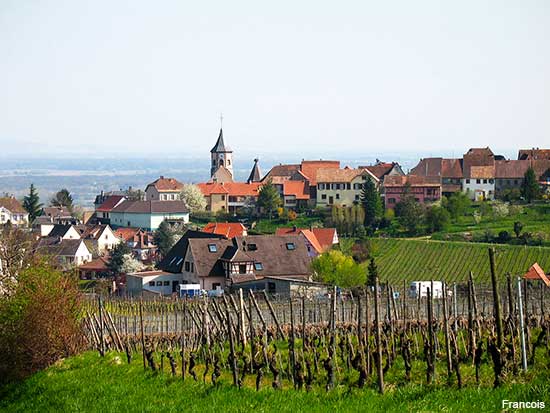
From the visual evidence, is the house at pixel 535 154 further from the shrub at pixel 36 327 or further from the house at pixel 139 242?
the shrub at pixel 36 327

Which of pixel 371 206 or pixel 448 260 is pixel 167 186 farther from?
pixel 448 260

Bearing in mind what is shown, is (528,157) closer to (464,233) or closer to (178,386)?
(464,233)

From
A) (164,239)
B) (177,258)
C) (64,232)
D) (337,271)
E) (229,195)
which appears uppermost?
(229,195)

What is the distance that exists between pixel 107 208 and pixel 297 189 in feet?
74.5

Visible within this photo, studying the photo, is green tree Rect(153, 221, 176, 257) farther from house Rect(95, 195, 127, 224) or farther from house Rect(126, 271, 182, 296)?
house Rect(126, 271, 182, 296)

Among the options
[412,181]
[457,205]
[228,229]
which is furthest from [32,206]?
[457,205]

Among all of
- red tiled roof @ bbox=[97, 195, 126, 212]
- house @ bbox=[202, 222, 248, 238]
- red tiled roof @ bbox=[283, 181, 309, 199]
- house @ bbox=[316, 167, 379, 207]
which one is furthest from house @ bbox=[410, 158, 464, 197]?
red tiled roof @ bbox=[97, 195, 126, 212]

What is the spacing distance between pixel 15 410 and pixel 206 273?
36.1 m

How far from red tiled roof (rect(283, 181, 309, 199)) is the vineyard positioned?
2710 cm

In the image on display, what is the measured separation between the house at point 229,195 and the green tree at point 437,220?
26548 mm

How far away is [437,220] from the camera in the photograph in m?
74.7

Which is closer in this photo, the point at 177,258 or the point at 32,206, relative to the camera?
the point at 177,258

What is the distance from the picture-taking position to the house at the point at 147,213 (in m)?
97.6

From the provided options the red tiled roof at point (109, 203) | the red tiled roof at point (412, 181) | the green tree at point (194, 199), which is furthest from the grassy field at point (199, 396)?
the red tiled roof at point (109, 203)
